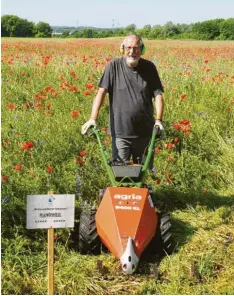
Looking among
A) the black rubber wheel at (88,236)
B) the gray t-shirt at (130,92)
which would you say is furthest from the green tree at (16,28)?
the black rubber wheel at (88,236)

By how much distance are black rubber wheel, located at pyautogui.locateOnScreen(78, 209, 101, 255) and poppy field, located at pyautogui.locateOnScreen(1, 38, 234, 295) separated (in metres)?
0.07

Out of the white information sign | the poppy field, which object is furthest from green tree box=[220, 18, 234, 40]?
the white information sign

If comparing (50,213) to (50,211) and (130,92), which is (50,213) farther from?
(130,92)

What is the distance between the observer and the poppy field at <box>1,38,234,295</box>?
3703 mm

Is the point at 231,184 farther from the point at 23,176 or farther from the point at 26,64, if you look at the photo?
the point at 26,64

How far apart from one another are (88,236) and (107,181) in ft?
3.85

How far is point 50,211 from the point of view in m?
3.29

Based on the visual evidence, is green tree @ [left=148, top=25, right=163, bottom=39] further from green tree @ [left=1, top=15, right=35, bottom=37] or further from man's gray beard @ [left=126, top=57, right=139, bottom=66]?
man's gray beard @ [left=126, top=57, right=139, bottom=66]

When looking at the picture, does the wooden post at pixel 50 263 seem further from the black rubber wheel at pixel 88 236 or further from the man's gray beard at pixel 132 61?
the man's gray beard at pixel 132 61

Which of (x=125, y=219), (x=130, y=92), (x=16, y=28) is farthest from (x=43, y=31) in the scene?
(x=125, y=219)

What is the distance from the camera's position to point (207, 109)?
664 cm

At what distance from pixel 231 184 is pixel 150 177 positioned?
0.99 m

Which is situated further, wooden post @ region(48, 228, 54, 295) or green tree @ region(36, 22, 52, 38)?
green tree @ region(36, 22, 52, 38)

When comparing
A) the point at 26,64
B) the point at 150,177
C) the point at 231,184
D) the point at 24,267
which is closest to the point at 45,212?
the point at 24,267
